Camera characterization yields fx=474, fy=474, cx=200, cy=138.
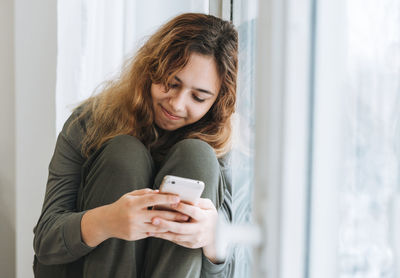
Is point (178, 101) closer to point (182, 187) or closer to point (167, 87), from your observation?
point (167, 87)

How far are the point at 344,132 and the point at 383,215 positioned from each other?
0.10m

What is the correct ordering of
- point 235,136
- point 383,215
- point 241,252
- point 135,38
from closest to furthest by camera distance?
1. point 383,215
2. point 241,252
3. point 235,136
4. point 135,38

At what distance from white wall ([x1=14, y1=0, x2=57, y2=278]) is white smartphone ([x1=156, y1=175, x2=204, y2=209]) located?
0.93 metres

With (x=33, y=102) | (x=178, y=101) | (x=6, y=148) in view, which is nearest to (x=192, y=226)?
(x=178, y=101)

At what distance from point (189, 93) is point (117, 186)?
0.92ft

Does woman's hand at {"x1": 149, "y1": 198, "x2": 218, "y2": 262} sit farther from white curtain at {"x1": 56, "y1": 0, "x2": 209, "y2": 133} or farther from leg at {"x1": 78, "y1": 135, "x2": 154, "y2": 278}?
white curtain at {"x1": 56, "y1": 0, "x2": 209, "y2": 133}

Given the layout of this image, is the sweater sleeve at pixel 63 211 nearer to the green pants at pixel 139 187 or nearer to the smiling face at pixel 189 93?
the green pants at pixel 139 187

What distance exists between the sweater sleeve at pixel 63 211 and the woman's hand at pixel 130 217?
0.06 meters

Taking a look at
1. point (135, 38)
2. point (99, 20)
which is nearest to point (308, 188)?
point (135, 38)

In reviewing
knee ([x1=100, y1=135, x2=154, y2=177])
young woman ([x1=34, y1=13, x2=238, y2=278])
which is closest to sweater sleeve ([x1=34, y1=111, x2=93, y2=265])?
young woman ([x1=34, y1=13, x2=238, y2=278])

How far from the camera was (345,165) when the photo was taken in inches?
20.6

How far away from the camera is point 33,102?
66.1 inches

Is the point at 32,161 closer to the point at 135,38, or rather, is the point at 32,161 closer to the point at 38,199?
the point at 38,199

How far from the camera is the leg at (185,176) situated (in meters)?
0.91
